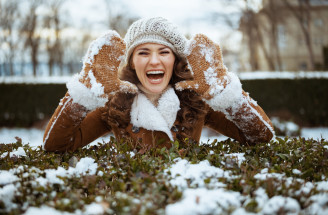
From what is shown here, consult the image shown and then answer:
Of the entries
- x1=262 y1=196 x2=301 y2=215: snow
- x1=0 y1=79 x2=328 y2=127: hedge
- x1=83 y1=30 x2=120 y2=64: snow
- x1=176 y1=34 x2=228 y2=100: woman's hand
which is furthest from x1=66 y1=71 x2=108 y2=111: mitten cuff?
x1=0 y1=79 x2=328 y2=127: hedge

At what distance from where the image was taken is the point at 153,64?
2.26 metres

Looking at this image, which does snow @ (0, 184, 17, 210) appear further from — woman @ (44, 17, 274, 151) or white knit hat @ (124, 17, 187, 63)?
white knit hat @ (124, 17, 187, 63)

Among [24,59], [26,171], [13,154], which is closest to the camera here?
[26,171]

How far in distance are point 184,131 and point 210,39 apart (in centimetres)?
74

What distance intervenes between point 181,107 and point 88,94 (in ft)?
2.61

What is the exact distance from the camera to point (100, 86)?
1938mm

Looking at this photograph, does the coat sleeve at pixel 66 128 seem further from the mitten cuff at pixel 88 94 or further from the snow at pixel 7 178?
the snow at pixel 7 178

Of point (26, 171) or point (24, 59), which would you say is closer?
point (26, 171)

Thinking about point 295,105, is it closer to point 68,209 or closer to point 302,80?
point 302,80

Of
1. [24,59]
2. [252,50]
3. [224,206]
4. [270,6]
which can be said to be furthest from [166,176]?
[24,59]

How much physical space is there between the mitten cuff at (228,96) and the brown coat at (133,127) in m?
0.07

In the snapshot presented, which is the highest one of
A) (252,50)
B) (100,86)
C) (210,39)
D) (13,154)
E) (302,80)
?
(252,50)

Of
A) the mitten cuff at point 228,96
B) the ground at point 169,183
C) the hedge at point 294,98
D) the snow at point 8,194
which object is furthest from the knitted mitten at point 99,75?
the hedge at point 294,98

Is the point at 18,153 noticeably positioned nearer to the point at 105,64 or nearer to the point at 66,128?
the point at 66,128
